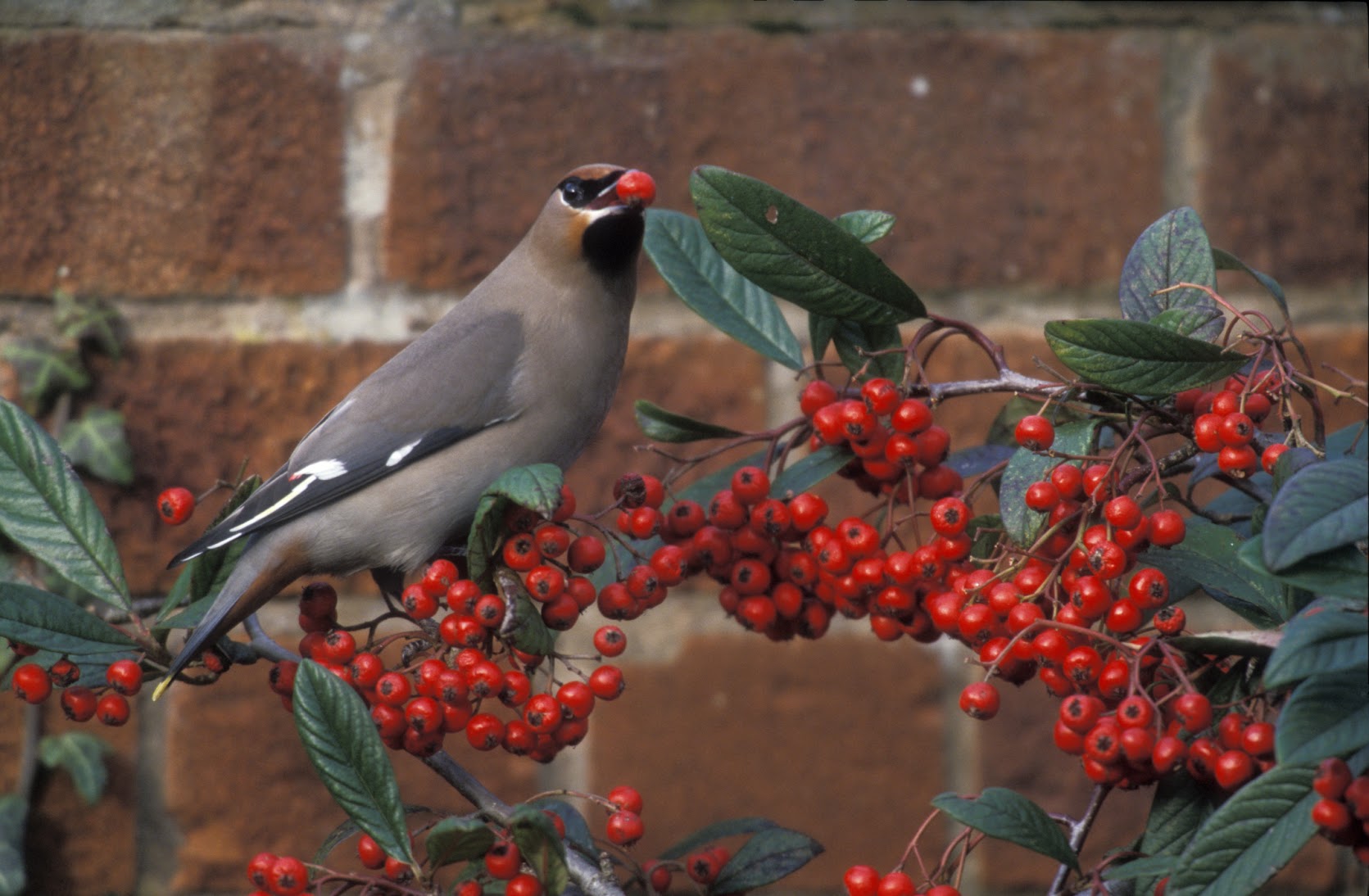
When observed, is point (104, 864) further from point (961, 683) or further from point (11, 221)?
point (961, 683)

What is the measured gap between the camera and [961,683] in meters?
1.51

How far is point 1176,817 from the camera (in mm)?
751

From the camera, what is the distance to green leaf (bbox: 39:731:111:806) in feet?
4.64

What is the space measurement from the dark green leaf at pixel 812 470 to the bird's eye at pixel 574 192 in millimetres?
387

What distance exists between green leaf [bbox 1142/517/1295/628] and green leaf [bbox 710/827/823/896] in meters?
0.29

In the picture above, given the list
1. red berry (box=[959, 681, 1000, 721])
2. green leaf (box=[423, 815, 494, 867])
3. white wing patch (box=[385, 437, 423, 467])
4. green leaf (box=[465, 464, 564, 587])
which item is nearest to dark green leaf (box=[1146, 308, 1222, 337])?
red berry (box=[959, 681, 1000, 721])

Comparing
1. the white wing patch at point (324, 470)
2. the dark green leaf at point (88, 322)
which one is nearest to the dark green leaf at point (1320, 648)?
the white wing patch at point (324, 470)

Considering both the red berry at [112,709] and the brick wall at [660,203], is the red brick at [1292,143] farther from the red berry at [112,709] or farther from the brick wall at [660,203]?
the red berry at [112,709]

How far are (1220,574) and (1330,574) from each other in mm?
190

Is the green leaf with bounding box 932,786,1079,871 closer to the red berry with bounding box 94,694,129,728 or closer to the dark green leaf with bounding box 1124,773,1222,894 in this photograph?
the dark green leaf with bounding box 1124,773,1222,894

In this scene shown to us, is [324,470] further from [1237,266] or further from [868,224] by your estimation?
[1237,266]

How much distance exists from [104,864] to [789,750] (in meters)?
0.74

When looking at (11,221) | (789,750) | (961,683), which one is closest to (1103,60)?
(961,683)

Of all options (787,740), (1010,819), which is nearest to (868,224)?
(1010,819)
